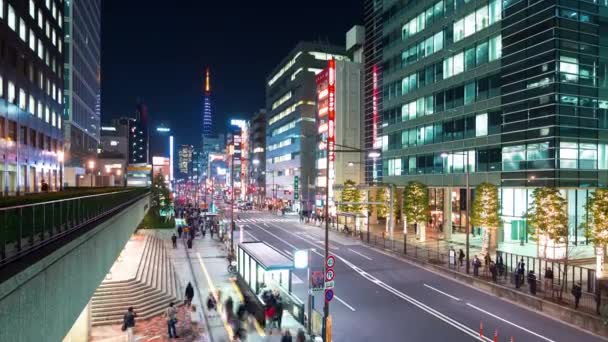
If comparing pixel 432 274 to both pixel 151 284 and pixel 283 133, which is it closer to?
pixel 151 284

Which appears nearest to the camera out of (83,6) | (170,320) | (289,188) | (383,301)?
(170,320)

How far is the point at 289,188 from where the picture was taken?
10231 centimetres

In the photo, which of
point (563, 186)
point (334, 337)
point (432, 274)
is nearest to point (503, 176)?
point (563, 186)

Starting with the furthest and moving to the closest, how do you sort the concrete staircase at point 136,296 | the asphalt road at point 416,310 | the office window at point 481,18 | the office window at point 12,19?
the office window at point 481,18
the office window at point 12,19
the concrete staircase at point 136,296
the asphalt road at point 416,310

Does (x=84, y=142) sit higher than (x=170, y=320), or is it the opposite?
(x=84, y=142)

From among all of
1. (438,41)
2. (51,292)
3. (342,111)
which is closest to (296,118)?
(342,111)

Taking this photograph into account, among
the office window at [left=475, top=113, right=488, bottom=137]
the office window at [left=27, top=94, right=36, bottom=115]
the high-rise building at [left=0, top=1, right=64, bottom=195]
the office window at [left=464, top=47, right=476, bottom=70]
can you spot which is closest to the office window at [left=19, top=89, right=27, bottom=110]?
the high-rise building at [left=0, top=1, right=64, bottom=195]

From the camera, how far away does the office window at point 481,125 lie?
41562 millimetres

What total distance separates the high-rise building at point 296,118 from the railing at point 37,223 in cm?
7298

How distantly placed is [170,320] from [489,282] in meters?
18.6

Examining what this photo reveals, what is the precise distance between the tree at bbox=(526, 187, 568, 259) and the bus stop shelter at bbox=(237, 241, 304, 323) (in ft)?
64.2

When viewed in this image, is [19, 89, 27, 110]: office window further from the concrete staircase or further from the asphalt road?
the asphalt road

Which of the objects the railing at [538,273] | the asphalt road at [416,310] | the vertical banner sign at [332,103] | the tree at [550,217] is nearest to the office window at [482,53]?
the tree at [550,217]

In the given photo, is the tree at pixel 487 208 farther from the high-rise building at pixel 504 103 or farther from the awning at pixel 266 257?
the awning at pixel 266 257
